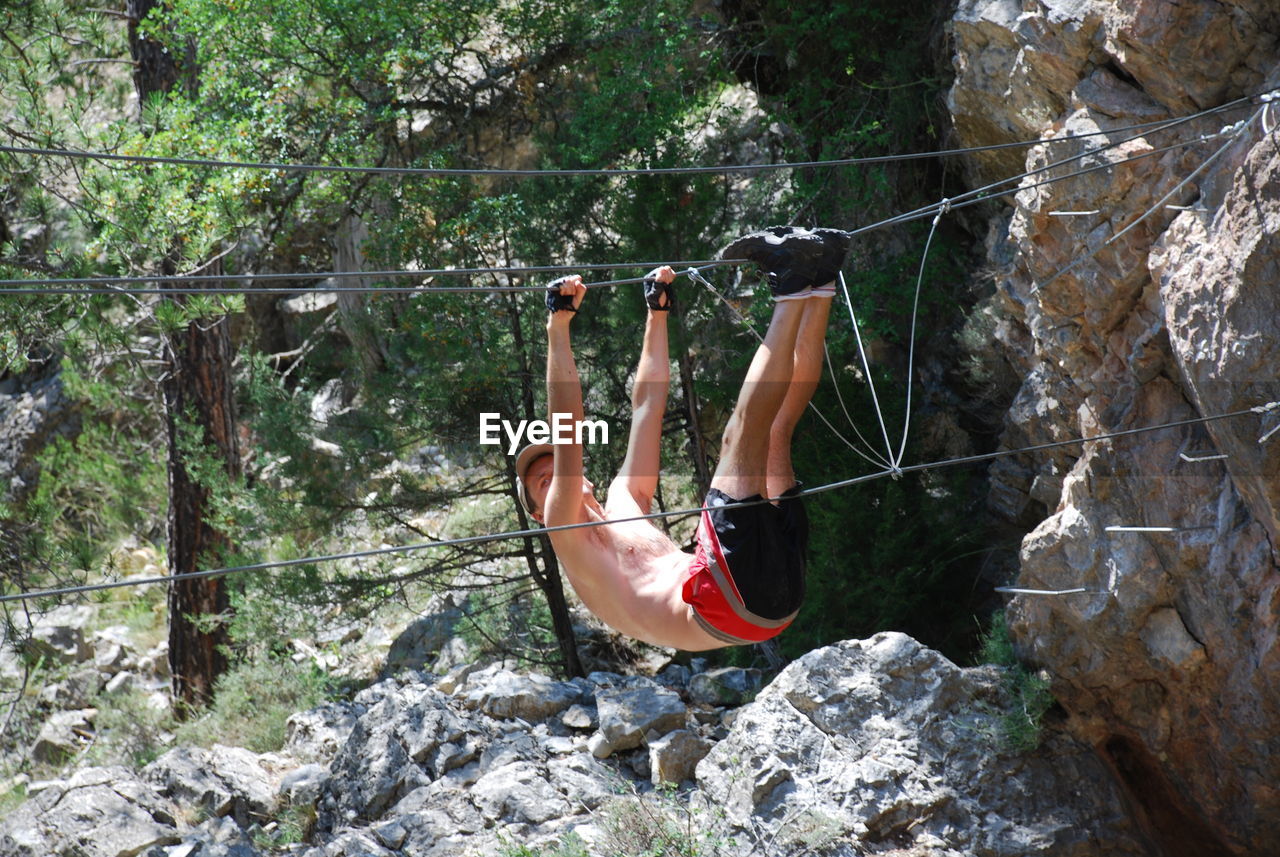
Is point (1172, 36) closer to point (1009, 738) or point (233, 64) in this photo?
point (1009, 738)

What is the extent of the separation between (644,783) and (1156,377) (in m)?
3.55

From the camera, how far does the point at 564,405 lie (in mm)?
3867

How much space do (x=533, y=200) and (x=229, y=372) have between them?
3.14 m

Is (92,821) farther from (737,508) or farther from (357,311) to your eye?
(357,311)

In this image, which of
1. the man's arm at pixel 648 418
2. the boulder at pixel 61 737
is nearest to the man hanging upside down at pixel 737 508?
the man's arm at pixel 648 418

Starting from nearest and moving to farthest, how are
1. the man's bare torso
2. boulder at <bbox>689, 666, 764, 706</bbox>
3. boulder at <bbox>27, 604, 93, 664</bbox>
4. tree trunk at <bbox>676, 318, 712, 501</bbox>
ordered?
the man's bare torso
boulder at <bbox>689, 666, 764, 706</bbox>
tree trunk at <bbox>676, 318, 712, 501</bbox>
boulder at <bbox>27, 604, 93, 664</bbox>

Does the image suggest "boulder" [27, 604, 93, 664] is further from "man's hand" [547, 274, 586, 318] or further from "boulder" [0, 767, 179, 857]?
"man's hand" [547, 274, 586, 318]

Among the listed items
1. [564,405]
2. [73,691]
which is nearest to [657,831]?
[564,405]

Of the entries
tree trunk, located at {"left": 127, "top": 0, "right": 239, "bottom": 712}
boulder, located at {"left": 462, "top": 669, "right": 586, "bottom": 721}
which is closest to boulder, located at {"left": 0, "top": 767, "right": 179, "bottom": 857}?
boulder, located at {"left": 462, "top": 669, "right": 586, "bottom": 721}

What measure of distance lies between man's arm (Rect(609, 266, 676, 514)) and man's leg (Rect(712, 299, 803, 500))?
56 cm

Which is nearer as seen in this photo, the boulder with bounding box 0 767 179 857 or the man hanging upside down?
the man hanging upside down

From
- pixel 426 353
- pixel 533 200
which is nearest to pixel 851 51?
pixel 533 200

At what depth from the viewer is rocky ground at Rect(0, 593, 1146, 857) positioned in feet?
19.9

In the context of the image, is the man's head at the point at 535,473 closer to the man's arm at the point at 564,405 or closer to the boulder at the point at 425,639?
the man's arm at the point at 564,405
